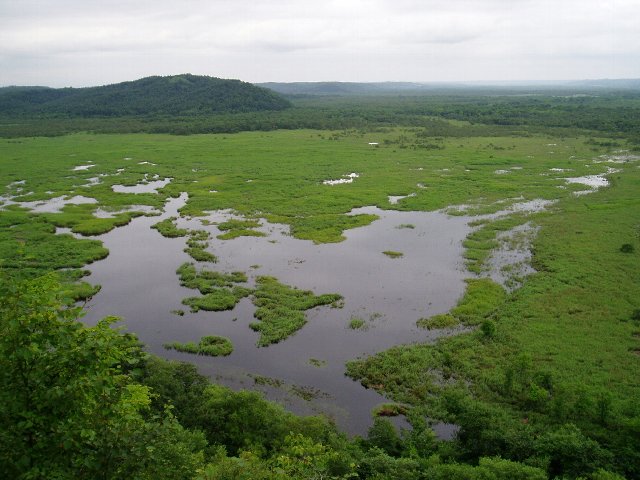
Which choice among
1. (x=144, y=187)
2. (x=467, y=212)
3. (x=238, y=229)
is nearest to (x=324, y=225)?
(x=238, y=229)

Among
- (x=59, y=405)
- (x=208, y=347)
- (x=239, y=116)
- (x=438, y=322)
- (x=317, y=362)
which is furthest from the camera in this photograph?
(x=239, y=116)

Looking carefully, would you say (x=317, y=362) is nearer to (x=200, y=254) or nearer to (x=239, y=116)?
(x=200, y=254)

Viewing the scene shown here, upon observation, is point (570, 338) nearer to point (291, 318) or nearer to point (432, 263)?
point (432, 263)

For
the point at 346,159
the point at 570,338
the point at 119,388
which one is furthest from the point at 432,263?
the point at 346,159

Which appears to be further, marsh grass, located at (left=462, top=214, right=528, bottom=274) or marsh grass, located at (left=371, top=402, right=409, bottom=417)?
marsh grass, located at (left=462, top=214, right=528, bottom=274)

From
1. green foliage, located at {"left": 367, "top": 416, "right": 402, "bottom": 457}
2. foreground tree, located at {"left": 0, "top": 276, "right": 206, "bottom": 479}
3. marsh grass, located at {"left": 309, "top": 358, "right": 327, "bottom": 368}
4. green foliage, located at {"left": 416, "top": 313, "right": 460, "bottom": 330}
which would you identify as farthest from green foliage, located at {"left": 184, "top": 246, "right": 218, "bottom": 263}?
foreground tree, located at {"left": 0, "top": 276, "right": 206, "bottom": 479}

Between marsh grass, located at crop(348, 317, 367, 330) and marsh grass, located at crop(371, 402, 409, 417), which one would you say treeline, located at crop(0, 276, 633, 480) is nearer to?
marsh grass, located at crop(371, 402, 409, 417)

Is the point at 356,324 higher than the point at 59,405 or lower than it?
lower
